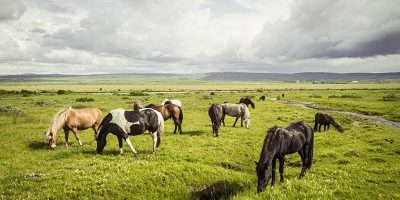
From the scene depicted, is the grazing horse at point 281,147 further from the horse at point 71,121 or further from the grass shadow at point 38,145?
the grass shadow at point 38,145

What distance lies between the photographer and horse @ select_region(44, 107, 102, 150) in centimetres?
1939

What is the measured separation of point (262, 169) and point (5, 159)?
15088 millimetres

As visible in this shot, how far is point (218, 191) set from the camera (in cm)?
1330

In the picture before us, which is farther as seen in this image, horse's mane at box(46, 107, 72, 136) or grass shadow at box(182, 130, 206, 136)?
grass shadow at box(182, 130, 206, 136)

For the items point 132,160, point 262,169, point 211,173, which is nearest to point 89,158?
point 132,160

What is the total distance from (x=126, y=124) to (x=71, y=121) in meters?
5.73

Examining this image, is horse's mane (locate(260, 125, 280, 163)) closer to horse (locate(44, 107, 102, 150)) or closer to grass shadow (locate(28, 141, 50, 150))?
horse (locate(44, 107, 102, 150))

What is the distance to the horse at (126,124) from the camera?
1717 centimetres

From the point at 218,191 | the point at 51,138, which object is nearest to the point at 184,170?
the point at 218,191

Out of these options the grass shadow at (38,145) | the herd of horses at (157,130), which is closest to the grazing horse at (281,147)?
the herd of horses at (157,130)

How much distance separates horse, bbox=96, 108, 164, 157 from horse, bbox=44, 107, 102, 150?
12.2 feet

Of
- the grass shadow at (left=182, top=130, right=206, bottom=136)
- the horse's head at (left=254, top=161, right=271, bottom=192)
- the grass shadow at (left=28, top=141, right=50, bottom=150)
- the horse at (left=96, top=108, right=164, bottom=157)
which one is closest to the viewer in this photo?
the horse's head at (left=254, top=161, right=271, bottom=192)

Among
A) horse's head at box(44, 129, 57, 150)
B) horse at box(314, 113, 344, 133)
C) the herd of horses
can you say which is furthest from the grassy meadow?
horse at box(314, 113, 344, 133)

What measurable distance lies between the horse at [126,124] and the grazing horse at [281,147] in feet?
26.2
